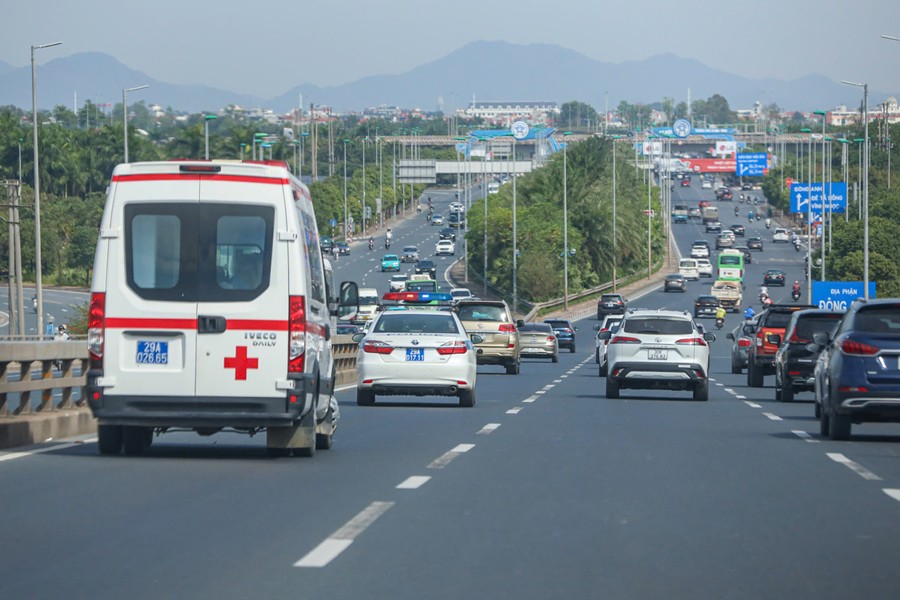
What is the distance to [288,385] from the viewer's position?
14961 mm

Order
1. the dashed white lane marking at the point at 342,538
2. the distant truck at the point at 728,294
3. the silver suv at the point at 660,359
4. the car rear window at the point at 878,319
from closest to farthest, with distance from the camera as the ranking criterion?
the dashed white lane marking at the point at 342,538 → the car rear window at the point at 878,319 → the silver suv at the point at 660,359 → the distant truck at the point at 728,294

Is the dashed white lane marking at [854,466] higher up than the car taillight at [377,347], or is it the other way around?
the car taillight at [377,347]

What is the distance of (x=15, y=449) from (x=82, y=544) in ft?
22.9

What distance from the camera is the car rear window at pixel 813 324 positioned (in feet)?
104

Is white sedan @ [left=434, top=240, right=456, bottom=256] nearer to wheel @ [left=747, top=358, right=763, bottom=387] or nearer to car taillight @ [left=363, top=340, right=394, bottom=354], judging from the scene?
wheel @ [left=747, top=358, right=763, bottom=387]

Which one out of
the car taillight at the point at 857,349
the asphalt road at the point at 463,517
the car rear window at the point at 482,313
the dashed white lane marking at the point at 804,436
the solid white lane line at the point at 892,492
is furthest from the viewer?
the car rear window at the point at 482,313

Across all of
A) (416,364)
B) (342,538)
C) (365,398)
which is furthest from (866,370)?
(342,538)

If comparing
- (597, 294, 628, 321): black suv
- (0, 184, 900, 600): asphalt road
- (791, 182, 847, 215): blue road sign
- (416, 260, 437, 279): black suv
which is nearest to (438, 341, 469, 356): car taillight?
(0, 184, 900, 600): asphalt road

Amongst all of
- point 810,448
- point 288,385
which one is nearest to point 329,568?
point 288,385

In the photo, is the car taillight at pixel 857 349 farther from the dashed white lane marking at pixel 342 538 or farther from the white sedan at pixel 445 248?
the white sedan at pixel 445 248

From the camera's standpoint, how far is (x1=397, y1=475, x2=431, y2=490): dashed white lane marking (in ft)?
43.9

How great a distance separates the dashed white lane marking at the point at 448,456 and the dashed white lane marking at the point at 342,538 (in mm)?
3179

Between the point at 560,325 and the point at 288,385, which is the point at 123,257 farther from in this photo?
the point at 560,325

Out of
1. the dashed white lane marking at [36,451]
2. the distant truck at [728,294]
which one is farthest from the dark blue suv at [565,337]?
the dashed white lane marking at [36,451]
